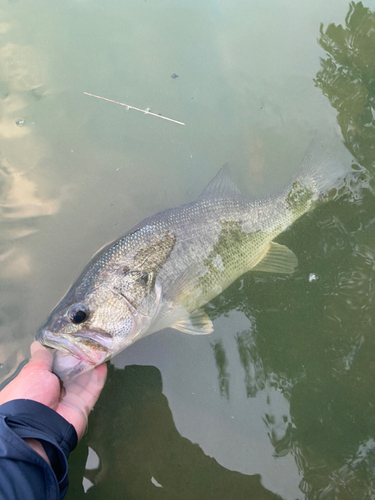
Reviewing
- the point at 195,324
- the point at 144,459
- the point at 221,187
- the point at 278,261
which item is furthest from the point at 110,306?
the point at 278,261

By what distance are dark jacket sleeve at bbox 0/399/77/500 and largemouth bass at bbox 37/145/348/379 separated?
0.33m

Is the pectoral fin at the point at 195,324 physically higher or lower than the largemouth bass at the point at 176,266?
lower

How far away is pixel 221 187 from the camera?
2.80 m

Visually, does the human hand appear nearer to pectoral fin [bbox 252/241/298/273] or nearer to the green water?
the green water

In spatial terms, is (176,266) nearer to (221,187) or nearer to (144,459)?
(221,187)

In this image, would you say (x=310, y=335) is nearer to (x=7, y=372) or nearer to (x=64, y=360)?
(x=64, y=360)

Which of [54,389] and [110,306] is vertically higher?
[110,306]

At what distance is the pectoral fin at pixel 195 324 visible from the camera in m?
2.51

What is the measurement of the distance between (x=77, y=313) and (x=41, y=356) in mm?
466

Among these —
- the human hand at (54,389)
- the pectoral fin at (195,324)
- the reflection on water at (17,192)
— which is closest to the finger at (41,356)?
the human hand at (54,389)

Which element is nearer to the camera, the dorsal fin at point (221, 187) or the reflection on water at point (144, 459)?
the reflection on water at point (144, 459)

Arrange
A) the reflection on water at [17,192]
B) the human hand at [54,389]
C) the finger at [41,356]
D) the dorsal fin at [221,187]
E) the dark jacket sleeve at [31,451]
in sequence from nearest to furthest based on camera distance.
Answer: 1. the dark jacket sleeve at [31,451]
2. the human hand at [54,389]
3. the finger at [41,356]
4. the reflection on water at [17,192]
5. the dorsal fin at [221,187]

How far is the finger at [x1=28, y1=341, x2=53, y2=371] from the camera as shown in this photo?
7.07ft

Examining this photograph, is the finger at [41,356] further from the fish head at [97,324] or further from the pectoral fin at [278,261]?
the pectoral fin at [278,261]
